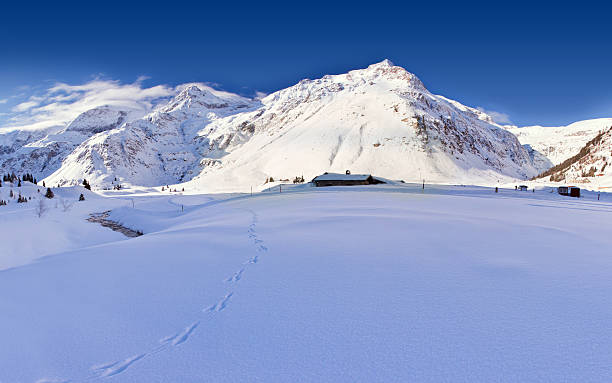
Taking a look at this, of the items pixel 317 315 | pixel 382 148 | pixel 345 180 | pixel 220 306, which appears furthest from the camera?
pixel 382 148

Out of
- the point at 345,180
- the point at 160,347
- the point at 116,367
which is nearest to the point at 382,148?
the point at 345,180

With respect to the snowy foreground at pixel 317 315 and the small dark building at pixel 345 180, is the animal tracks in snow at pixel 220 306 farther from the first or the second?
the small dark building at pixel 345 180

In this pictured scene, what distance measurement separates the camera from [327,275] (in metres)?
6.02

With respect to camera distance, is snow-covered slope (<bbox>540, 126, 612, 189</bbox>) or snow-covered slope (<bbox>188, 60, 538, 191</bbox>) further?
snow-covered slope (<bbox>188, 60, 538, 191</bbox>)

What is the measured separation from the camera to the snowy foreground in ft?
10.3

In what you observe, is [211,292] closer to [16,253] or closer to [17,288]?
[17,288]

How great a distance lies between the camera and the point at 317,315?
169 inches

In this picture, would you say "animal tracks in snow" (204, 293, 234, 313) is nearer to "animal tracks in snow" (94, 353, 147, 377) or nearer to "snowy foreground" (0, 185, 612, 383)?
"snowy foreground" (0, 185, 612, 383)

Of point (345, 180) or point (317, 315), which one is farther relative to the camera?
point (345, 180)

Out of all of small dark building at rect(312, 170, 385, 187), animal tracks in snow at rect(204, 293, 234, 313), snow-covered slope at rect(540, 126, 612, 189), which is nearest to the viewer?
animal tracks in snow at rect(204, 293, 234, 313)

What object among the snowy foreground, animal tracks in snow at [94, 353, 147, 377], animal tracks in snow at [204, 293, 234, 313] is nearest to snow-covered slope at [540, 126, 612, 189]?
the snowy foreground

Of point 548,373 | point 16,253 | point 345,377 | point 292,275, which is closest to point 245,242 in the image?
point 292,275

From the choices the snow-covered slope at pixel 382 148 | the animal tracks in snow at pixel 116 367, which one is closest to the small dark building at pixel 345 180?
the snow-covered slope at pixel 382 148

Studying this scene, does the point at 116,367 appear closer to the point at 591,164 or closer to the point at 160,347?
the point at 160,347
